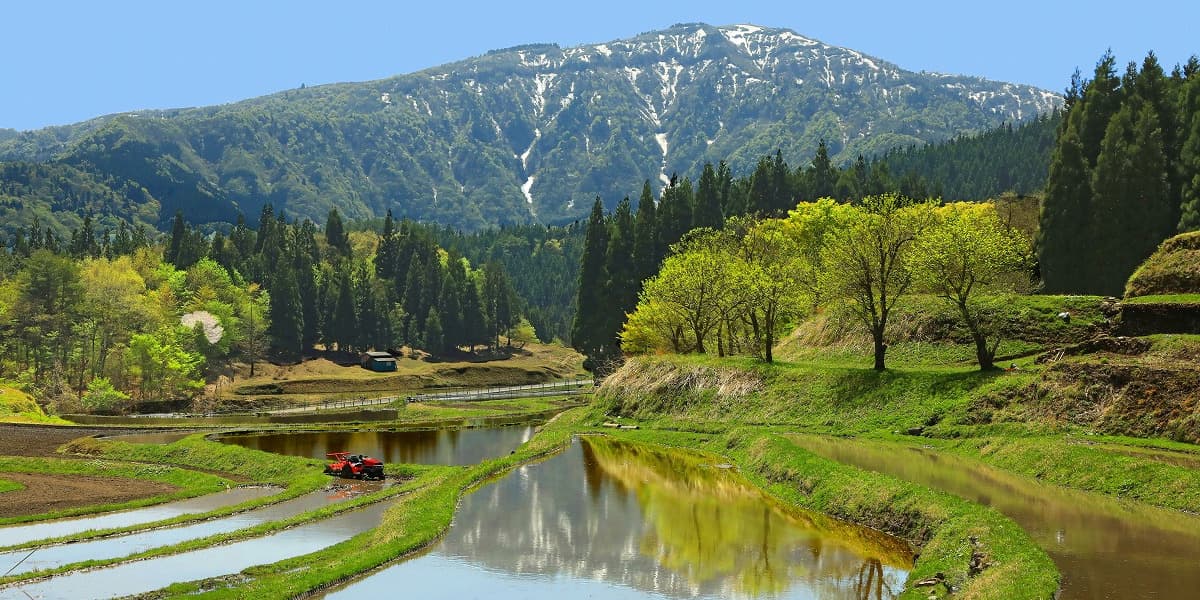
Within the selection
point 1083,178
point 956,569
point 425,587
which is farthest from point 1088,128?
point 425,587

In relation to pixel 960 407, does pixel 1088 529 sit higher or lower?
lower

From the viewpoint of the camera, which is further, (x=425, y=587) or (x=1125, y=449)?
(x=1125, y=449)

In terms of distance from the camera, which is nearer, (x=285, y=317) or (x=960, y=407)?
(x=960, y=407)

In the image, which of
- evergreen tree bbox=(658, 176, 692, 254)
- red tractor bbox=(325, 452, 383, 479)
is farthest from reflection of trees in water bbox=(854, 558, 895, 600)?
evergreen tree bbox=(658, 176, 692, 254)

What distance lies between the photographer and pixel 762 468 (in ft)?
142

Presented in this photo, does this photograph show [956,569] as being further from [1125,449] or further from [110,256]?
[110,256]

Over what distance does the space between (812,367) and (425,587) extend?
38.5 meters

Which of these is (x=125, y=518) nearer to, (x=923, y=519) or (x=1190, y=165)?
(x=923, y=519)

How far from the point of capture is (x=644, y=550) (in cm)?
3109

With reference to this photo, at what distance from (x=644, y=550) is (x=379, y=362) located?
146 meters

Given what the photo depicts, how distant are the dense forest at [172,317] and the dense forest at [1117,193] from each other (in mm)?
101576

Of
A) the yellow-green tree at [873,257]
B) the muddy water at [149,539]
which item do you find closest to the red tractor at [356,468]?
the muddy water at [149,539]

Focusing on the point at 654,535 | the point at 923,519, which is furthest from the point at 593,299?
the point at 923,519

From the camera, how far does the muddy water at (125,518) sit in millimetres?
38250
